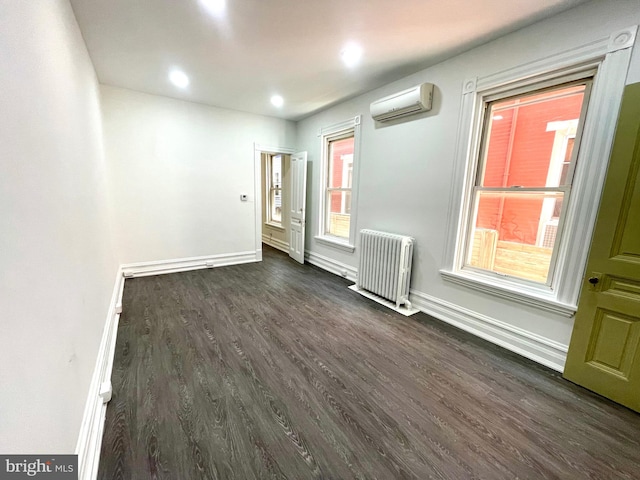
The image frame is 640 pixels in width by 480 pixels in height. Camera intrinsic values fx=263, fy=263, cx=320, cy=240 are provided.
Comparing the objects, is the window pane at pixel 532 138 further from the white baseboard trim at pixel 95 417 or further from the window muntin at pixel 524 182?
the white baseboard trim at pixel 95 417

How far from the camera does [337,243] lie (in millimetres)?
4332

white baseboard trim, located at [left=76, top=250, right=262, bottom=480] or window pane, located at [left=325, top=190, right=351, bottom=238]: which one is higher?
window pane, located at [left=325, top=190, right=351, bottom=238]

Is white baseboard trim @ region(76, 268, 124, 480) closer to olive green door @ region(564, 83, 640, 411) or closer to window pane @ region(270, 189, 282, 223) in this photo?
olive green door @ region(564, 83, 640, 411)

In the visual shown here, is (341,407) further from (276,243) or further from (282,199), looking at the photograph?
(276,243)

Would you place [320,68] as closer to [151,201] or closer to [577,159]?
[577,159]

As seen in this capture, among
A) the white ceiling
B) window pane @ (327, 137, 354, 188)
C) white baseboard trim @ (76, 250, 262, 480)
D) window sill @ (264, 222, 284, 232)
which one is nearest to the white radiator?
window pane @ (327, 137, 354, 188)

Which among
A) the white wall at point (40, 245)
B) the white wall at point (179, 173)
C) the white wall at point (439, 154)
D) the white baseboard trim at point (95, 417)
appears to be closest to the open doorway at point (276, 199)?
the white wall at point (179, 173)

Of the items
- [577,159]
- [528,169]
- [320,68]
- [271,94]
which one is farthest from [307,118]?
[577,159]

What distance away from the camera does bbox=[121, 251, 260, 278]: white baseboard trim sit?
13.1 feet

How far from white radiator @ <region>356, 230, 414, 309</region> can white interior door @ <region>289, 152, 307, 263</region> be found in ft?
5.42

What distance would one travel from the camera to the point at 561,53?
1.96 meters

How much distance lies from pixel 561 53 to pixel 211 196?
4497 mm

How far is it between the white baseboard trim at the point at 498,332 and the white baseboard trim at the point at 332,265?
3.80 feet

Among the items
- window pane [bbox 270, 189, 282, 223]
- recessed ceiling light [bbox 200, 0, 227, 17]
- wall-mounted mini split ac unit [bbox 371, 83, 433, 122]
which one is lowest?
window pane [bbox 270, 189, 282, 223]
